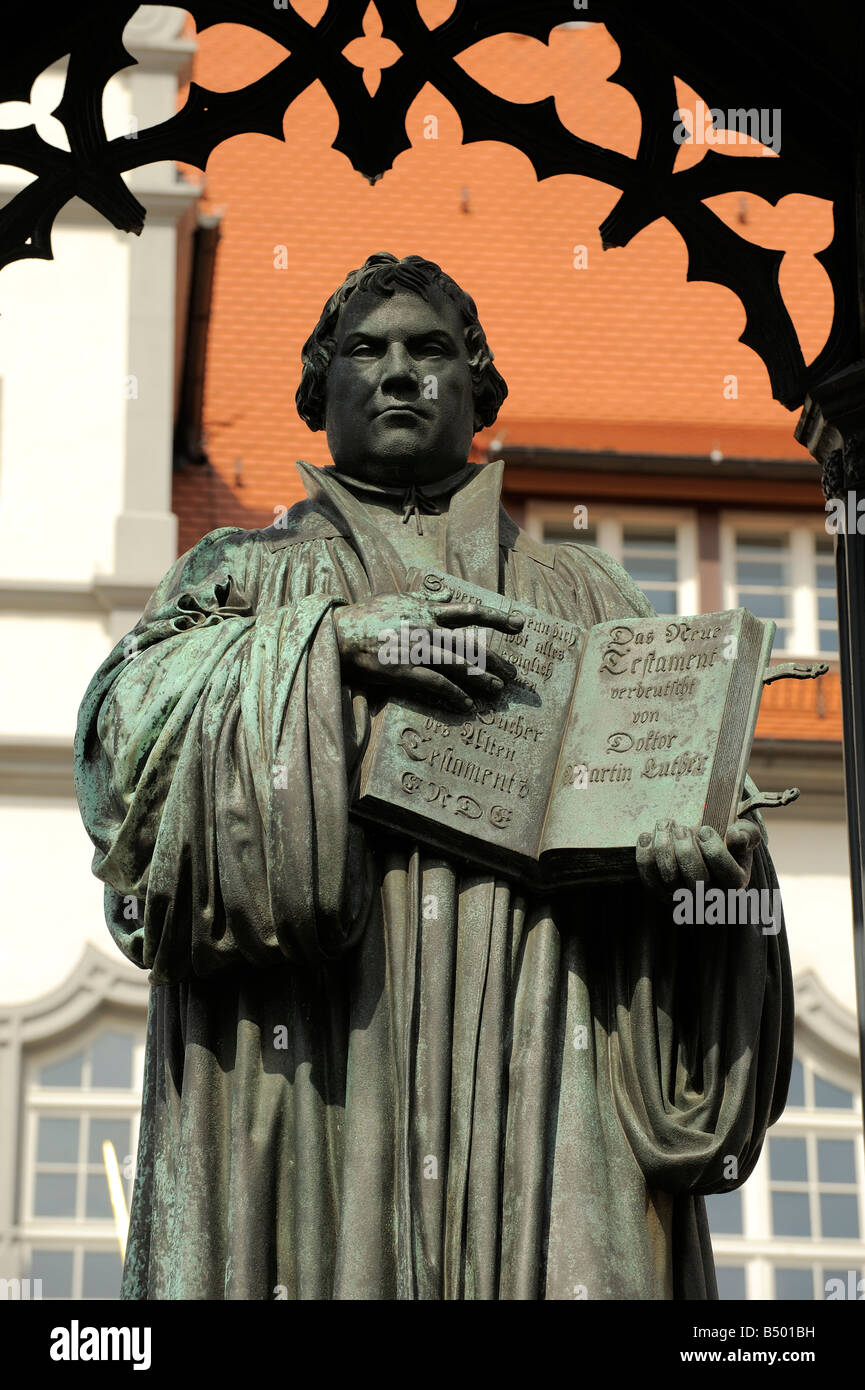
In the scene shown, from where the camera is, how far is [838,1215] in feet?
98.2

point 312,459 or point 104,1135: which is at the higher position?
point 312,459

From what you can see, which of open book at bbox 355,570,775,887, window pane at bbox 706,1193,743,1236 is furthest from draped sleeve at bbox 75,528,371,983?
window pane at bbox 706,1193,743,1236

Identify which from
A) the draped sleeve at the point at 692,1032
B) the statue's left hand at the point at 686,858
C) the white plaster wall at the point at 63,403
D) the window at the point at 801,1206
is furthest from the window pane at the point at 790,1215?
the statue's left hand at the point at 686,858

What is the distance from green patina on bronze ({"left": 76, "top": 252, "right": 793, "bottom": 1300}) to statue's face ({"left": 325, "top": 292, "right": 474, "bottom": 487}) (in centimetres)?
58

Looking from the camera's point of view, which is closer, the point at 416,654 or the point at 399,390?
the point at 416,654

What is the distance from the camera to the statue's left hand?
22.7ft

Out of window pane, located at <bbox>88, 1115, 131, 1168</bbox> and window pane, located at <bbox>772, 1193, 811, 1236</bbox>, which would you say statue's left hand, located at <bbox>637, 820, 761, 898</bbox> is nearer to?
window pane, located at <bbox>88, 1115, 131, 1168</bbox>

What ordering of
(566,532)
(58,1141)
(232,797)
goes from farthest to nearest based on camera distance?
(566,532)
(58,1141)
(232,797)

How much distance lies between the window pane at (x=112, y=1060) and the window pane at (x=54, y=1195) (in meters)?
0.93

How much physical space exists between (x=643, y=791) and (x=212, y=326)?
25172mm

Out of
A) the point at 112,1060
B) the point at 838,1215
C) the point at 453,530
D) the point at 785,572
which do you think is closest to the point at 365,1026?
the point at 453,530

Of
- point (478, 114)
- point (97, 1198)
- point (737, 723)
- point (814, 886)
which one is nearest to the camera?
point (737, 723)

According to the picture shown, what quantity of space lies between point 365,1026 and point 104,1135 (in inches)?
820

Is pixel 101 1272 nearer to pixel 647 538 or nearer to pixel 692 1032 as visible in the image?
pixel 647 538
